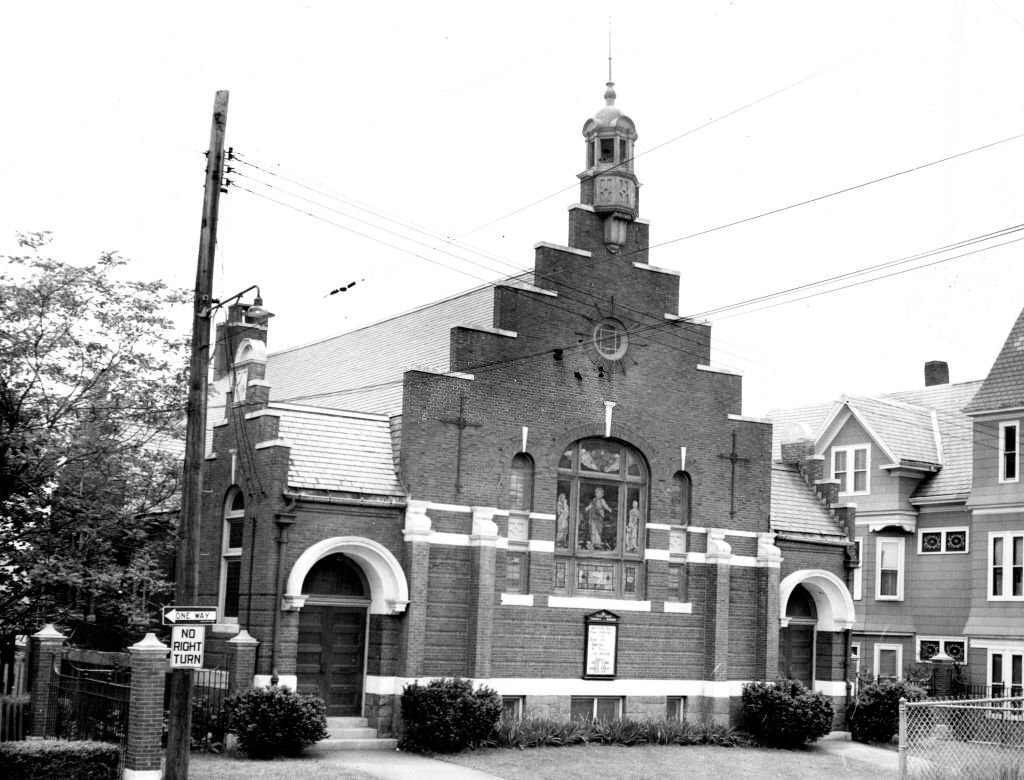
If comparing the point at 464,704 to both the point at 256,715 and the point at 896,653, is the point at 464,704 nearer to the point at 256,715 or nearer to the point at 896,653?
the point at 256,715

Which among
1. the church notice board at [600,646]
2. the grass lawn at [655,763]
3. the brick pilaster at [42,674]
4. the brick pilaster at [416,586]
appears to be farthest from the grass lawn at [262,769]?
the church notice board at [600,646]

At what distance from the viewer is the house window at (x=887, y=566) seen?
44500 millimetres

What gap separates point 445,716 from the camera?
27.1m

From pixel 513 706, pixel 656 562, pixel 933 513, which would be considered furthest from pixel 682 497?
pixel 933 513

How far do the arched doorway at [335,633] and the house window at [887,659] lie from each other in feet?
72.5

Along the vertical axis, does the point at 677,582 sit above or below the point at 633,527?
below

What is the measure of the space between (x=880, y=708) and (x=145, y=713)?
1933 centimetres

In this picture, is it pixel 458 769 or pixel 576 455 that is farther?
pixel 576 455

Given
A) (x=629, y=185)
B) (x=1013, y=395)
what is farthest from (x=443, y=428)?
(x=1013, y=395)

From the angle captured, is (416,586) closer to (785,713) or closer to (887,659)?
(785,713)

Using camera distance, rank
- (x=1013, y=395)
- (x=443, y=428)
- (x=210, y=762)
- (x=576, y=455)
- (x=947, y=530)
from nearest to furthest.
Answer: (x=210, y=762), (x=443, y=428), (x=576, y=455), (x=1013, y=395), (x=947, y=530)

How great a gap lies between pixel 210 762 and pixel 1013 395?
26.5m

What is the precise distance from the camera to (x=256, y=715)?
25172 millimetres

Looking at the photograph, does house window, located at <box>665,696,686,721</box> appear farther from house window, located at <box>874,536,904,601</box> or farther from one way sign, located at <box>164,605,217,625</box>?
one way sign, located at <box>164,605,217,625</box>
